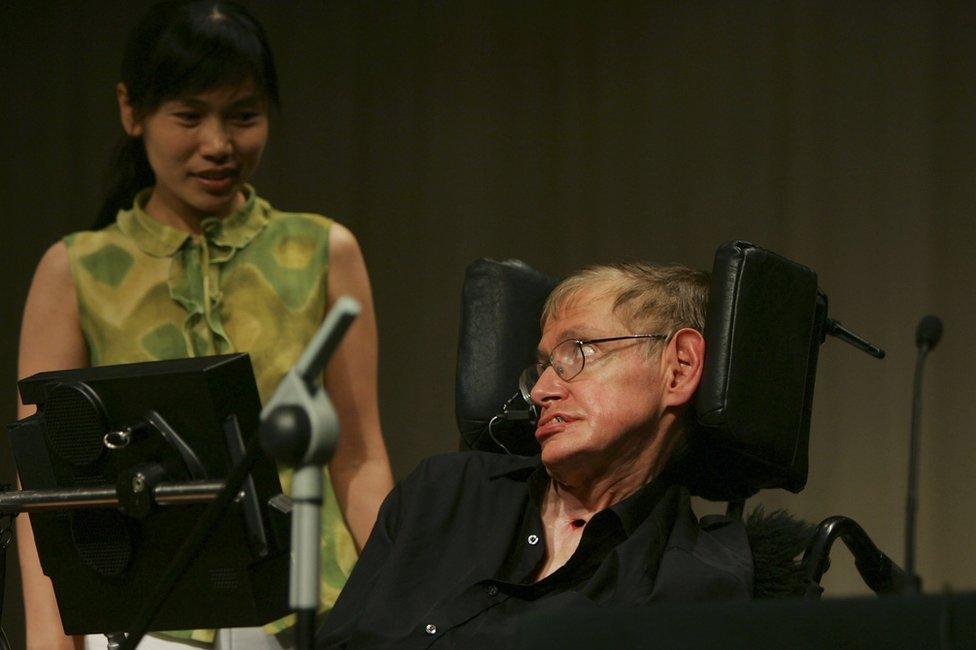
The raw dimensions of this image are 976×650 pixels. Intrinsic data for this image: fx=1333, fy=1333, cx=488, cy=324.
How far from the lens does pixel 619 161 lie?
4031 millimetres

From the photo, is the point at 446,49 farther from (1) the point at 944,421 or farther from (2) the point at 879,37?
(1) the point at 944,421

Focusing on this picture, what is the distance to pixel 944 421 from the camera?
379 cm

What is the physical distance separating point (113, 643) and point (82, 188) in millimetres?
2792

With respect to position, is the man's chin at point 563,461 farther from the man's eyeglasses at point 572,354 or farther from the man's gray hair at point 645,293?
the man's gray hair at point 645,293

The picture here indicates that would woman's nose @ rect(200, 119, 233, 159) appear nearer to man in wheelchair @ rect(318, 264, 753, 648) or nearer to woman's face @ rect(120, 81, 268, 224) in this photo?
woman's face @ rect(120, 81, 268, 224)

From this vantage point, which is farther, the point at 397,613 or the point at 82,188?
the point at 82,188

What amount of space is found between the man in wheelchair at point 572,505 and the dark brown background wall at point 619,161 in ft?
A: 6.83

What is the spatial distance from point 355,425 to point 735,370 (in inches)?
26.9

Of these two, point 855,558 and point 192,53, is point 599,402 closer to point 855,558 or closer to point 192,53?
point 855,558

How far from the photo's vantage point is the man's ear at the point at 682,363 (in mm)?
1855

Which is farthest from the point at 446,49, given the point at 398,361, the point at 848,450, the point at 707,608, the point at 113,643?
the point at 707,608

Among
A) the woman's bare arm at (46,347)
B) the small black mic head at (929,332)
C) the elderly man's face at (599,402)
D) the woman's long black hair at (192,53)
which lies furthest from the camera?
the woman's long black hair at (192,53)

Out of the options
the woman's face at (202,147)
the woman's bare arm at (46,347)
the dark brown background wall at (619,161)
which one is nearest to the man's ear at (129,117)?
the woman's face at (202,147)

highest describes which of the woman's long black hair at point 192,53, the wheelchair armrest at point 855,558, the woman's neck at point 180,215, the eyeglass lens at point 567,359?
the woman's long black hair at point 192,53
